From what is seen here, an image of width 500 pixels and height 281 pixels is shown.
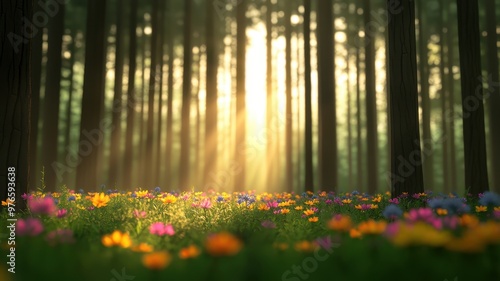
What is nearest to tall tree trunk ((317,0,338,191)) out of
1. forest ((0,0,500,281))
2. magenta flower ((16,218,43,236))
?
forest ((0,0,500,281))

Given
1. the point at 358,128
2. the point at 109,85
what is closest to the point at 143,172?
the point at 109,85

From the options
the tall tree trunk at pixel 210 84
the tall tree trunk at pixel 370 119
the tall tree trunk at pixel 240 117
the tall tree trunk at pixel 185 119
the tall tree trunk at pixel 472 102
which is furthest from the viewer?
the tall tree trunk at pixel 370 119

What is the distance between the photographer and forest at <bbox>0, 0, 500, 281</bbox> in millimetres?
1887

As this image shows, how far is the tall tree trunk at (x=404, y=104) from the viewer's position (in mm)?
5816

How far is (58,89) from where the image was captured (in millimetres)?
14711

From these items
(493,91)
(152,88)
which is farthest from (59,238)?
(493,91)

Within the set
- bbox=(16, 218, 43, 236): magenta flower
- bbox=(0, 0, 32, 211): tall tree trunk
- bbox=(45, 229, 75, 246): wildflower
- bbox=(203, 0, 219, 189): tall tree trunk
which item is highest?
bbox=(203, 0, 219, 189): tall tree trunk

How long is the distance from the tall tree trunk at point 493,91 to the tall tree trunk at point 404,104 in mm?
12422

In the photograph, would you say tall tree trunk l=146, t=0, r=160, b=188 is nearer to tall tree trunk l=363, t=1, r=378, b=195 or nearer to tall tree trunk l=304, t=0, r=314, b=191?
tall tree trunk l=304, t=0, r=314, b=191

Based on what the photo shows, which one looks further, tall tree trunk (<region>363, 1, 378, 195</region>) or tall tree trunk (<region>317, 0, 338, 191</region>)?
tall tree trunk (<region>363, 1, 378, 195</region>)

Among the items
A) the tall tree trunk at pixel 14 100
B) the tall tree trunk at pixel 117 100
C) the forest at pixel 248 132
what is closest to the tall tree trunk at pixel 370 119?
the forest at pixel 248 132

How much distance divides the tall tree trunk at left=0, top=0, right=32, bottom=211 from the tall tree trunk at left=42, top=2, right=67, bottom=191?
399 inches

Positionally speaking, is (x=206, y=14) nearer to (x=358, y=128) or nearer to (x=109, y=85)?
(x=109, y=85)

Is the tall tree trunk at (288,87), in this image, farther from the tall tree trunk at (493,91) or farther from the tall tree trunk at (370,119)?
the tall tree trunk at (493,91)
